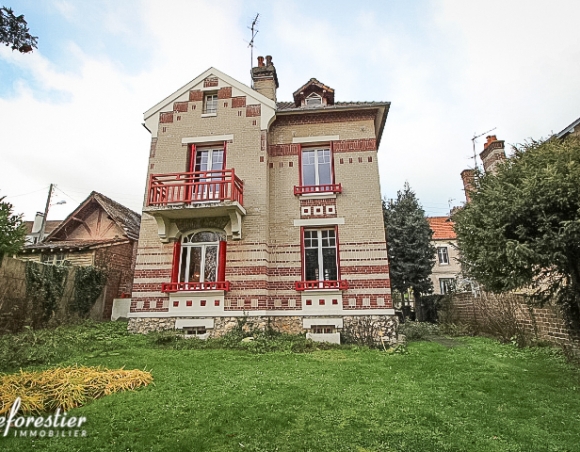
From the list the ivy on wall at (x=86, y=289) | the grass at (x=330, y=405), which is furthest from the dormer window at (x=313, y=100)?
the ivy on wall at (x=86, y=289)

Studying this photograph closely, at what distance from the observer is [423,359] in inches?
342

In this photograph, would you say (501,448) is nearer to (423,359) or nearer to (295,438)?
(295,438)

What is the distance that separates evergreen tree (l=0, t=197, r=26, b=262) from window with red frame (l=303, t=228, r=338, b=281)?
26.6 ft

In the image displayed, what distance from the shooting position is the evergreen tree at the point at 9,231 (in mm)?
5379

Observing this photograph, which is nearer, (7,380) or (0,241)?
(0,241)

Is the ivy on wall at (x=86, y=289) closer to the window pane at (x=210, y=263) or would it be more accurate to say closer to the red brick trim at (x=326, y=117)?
the window pane at (x=210, y=263)

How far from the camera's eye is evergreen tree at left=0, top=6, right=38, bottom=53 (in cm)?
490

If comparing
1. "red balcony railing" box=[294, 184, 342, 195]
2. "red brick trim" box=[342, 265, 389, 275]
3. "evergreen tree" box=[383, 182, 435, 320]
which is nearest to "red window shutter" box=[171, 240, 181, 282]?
"red balcony railing" box=[294, 184, 342, 195]

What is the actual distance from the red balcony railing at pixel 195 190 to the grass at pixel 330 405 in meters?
4.86

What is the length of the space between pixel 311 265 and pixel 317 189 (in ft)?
8.94

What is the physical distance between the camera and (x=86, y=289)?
1389 centimetres

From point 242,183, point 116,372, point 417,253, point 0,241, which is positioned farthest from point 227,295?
point 417,253

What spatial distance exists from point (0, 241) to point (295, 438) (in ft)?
16.8

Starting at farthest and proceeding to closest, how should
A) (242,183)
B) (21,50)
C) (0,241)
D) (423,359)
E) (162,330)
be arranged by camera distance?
1. (242,183)
2. (162,330)
3. (423,359)
4. (0,241)
5. (21,50)
